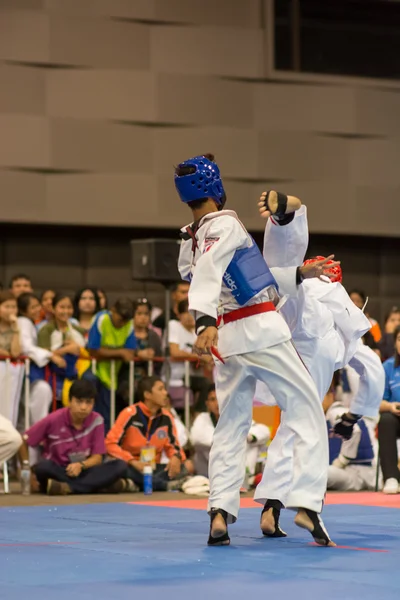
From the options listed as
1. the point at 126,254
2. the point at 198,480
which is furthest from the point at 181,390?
the point at 126,254

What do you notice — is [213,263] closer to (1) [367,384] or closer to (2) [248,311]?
(2) [248,311]

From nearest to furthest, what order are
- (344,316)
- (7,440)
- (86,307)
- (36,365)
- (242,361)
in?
(242,361) < (344,316) < (7,440) < (36,365) < (86,307)

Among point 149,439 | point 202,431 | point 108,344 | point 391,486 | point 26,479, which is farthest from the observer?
point 108,344

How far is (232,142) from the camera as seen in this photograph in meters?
12.3

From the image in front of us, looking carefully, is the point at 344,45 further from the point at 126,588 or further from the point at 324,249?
the point at 126,588

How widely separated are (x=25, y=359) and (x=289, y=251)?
13.3ft

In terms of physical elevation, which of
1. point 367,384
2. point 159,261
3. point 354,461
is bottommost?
point 354,461

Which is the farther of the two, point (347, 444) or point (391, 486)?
point (347, 444)

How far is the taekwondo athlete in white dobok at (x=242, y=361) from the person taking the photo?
4.22 m

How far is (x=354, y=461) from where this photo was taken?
8594 mm

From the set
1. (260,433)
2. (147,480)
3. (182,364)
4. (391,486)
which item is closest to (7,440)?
(147,480)

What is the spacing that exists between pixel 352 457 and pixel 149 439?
5.50 feet

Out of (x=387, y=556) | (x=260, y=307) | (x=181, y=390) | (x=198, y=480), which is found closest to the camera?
(x=387, y=556)

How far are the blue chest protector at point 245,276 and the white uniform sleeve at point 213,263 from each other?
7cm
